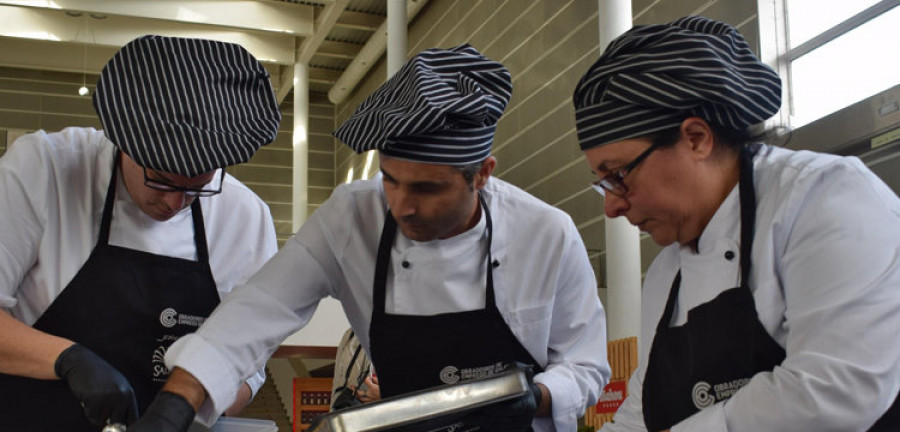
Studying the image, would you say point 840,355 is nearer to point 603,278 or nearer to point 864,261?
point 864,261

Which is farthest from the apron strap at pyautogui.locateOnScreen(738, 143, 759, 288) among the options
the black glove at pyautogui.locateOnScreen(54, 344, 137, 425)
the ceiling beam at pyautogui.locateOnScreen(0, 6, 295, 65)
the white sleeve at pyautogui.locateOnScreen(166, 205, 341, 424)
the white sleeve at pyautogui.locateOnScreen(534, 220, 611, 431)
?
the ceiling beam at pyautogui.locateOnScreen(0, 6, 295, 65)

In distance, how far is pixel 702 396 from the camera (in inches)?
59.2

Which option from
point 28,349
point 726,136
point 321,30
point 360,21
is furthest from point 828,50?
point 360,21

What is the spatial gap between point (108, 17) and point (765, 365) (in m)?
11.2

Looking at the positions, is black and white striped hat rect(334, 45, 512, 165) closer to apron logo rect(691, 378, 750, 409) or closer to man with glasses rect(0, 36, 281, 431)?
man with glasses rect(0, 36, 281, 431)

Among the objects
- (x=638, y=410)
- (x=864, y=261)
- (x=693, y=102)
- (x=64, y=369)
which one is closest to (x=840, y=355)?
(x=864, y=261)

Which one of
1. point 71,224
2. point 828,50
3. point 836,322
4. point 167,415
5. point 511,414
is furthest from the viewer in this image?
point 828,50

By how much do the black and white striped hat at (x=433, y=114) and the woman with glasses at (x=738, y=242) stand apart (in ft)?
0.89

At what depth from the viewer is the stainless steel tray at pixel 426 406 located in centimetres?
124

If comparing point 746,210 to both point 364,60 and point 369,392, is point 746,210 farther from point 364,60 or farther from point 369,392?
point 364,60

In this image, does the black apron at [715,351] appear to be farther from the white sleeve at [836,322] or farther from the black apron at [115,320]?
the black apron at [115,320]

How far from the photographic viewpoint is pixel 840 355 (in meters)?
1.25

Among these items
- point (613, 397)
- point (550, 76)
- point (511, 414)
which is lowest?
point (613, 397)

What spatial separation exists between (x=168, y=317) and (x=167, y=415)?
422 millimetres
